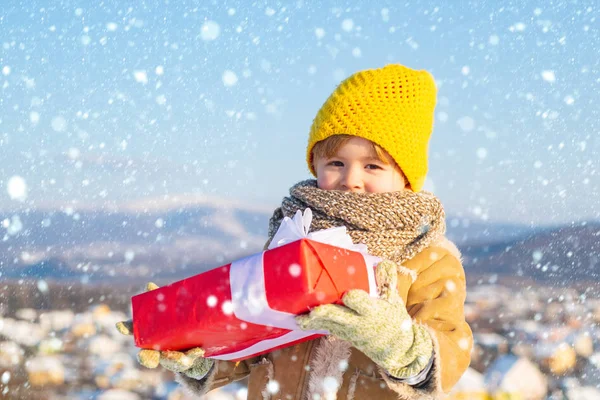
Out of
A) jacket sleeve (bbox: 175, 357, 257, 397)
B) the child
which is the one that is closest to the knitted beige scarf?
the child

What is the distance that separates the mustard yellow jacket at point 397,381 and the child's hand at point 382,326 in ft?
0.26

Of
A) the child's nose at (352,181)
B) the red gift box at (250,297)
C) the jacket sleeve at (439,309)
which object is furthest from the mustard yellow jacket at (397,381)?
the child's nose at (352,181)

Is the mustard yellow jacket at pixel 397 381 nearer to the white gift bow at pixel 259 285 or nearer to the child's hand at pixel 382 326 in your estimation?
the child's hand at pixel 382 326

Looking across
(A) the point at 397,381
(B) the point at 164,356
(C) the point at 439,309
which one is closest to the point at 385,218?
(C) the point at 439,309

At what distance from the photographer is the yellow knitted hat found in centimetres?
221

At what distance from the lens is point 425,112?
235 centimetres

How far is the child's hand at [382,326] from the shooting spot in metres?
1.58

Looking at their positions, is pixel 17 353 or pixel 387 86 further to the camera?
pixel 17 353

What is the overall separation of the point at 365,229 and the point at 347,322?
0.51m

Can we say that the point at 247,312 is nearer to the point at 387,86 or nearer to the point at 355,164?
the point at 355,164

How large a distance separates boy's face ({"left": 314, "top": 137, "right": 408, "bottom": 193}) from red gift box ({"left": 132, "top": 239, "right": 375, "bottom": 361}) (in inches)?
17.4

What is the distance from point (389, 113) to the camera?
224 cm

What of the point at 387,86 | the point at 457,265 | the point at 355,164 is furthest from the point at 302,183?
the point at 457,265

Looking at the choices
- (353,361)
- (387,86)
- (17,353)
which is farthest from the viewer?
(17,353)
